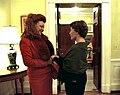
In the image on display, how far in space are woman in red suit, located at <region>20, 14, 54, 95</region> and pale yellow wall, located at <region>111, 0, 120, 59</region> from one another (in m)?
3.24

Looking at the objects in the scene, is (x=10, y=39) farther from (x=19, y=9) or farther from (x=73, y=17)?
(x=73, y=17)

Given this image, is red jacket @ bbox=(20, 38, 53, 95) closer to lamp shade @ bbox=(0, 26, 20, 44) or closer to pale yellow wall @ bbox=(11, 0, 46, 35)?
lamp shade @ bbox=(0, 26, 20, 44)

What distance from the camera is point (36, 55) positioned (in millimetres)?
2396

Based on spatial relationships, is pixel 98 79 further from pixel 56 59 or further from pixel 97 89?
pixel 56 59

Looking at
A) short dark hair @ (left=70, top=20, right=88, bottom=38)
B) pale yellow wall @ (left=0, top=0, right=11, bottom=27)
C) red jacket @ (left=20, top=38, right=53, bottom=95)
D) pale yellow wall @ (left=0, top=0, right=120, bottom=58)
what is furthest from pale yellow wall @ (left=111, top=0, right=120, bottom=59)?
red jacket @ (left=20, top=38, right=53, bottom=95)

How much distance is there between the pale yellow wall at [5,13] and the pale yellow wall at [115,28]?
236cm

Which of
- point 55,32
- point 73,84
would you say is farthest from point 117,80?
point 73,84

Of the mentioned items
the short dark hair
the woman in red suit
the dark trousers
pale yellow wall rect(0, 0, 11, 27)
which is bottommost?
the dark trousers

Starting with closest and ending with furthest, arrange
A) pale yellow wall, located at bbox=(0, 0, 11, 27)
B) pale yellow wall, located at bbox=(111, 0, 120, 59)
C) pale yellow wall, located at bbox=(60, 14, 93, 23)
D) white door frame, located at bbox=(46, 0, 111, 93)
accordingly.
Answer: pale yellow wall, located at bbox=(0, 0, 11, 27), white door frame, located at bbox=(46, 0, 111, 93), pale yellow wall, located at bbox=(111, 0, 120, 59), pale yellow wall, located at bbox=(60, 14, 93, 23)

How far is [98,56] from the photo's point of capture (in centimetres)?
568

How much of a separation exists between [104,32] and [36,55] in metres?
3.25

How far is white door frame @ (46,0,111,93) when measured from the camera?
17.2 ft

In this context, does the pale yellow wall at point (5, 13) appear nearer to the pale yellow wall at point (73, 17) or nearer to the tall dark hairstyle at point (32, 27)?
the tall dark hairstyle at point (32, 27)

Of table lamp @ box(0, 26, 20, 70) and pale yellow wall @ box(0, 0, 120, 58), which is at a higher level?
pale yellow wall @ box(0, 0, 120, 58)
